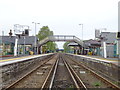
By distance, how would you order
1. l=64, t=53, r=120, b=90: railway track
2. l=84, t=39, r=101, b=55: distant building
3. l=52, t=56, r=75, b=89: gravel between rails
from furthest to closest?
l=84, t=39, r=101, b=55: distant building
l=52, t=56, r=75, b=89: gravel between rails
l=64, t=53, r=120, b=90: railway track

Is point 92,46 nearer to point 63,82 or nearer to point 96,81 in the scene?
point 96,81

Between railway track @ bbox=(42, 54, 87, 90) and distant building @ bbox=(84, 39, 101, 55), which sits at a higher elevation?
distant building @ bbox=(84, 39, 101, 55)

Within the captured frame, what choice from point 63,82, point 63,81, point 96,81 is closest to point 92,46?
point 96,81

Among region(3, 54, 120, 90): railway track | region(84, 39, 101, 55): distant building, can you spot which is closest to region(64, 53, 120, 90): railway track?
region(3, 54, 120, 90): railway track

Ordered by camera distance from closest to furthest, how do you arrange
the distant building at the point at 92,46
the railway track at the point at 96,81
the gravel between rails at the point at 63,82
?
1. the railway track at the point at 96,81
2. the gravel between rails at the point at 63,82
3. the distant building at the point at 92,46

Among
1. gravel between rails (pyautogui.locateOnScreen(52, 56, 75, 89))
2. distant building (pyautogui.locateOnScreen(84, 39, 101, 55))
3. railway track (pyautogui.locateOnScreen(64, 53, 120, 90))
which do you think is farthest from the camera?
distant building (pyautogui.locateOnScreen(84, 39, 101, 55))

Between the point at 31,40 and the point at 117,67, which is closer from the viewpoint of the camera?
the point at 117,67

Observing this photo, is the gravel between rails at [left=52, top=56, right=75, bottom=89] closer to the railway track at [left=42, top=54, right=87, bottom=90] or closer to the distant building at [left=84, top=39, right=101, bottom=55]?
the railway track at [left=42, top=54, right=87, bottom=90]

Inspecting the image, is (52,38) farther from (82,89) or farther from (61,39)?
(82,89)

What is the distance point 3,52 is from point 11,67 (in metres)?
22.4

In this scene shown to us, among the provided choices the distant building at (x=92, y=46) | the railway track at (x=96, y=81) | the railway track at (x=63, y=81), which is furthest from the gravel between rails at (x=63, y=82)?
the distant building at (x=92, y=46)

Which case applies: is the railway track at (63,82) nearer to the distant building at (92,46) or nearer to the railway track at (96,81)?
the railway track at (96,81)

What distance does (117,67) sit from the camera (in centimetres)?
1015

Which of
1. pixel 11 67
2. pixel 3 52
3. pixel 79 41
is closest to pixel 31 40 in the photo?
pixel 79 41
